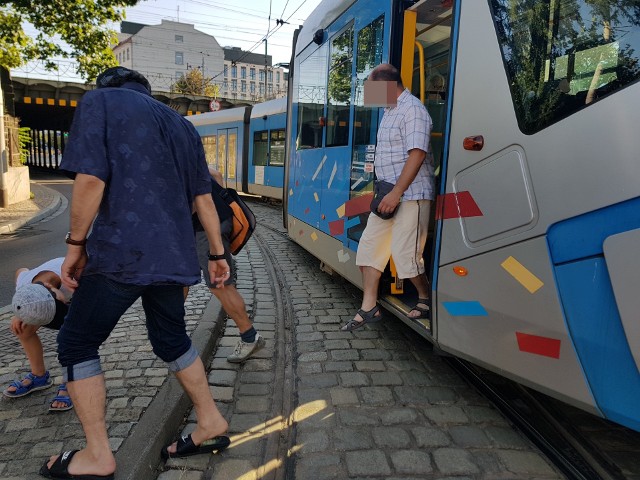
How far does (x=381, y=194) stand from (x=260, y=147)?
1193 cm

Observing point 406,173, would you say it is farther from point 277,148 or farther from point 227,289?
point 277,148

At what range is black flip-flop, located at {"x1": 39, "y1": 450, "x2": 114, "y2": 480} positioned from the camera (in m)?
2.17

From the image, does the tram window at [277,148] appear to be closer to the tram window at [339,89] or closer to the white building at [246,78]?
the tram window at [339,89]

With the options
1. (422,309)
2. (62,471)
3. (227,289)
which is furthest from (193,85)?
→ (62,471)

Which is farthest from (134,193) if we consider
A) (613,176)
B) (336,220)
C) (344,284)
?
(344,284)

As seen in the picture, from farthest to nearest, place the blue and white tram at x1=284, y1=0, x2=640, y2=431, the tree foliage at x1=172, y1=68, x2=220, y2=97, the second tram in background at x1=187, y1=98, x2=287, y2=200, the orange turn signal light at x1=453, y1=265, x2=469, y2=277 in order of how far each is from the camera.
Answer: the tree foliage at x1=172, y1=68, x2=220, y2=97, the second tram in background at x1=187, y1=98, x2=287, y2=200, the orange turn signal light at x1=453, y1=265, x2=469, y2=277, the blue and white tram at x1=284, y1=0, x2=640, y2=431

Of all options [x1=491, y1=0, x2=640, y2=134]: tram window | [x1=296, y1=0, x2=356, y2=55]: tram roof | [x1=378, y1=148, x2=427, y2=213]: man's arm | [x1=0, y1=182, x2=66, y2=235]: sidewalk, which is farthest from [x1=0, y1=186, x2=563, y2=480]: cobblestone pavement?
[x1=0, y1=182, x2=66, y2=235]: sidewalk

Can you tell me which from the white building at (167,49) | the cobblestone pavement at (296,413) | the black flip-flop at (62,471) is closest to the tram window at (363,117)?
the cobblestone pavement at (296,413)

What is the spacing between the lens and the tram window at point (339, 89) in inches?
184

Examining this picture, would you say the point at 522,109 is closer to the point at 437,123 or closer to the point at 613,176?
the point at 613,176

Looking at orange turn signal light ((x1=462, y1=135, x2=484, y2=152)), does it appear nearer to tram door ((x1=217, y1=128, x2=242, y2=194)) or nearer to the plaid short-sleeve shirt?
the plaid short-sleeve shirt

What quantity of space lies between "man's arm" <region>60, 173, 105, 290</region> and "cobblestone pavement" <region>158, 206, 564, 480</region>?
3.64ft

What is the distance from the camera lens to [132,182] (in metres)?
2.08

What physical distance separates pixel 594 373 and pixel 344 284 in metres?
4.24
